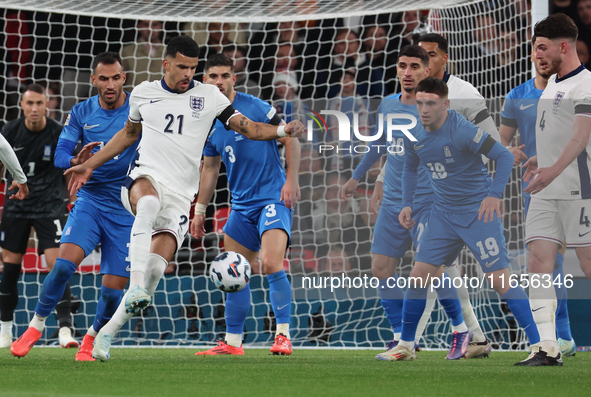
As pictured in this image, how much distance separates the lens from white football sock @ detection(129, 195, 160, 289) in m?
4.66

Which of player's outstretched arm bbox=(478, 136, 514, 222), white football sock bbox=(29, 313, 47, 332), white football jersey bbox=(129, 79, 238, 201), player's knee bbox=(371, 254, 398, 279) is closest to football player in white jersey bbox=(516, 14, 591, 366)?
player's outstretched arm bbox=(478, 136, 514, 222)

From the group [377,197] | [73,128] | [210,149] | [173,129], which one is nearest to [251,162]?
[210,149]

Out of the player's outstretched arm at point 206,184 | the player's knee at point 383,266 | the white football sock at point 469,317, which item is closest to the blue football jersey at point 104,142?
the player's outstretched arm at point 206,184

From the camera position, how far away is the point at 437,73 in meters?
6.28

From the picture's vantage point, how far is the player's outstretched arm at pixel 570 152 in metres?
4.87

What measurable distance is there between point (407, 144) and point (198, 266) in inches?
153

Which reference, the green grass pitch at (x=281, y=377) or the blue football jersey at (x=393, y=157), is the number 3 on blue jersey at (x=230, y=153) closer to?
A: the blue football jersey at (x=393, y=157)

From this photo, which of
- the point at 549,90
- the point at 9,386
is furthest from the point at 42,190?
the point at 549,90

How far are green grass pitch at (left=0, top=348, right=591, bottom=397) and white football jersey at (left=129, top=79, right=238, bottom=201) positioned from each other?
1178 millimetres

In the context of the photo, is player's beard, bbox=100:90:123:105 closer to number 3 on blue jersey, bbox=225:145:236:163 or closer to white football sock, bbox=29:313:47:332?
number 3 on blue jersey, bbox=225:145:236:163

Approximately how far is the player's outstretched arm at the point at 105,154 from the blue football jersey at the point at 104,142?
540 mm

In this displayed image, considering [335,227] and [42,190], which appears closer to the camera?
[42,190]

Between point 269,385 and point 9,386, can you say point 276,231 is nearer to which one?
Answer: point 269,385

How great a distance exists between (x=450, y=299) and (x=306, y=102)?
4168mm
